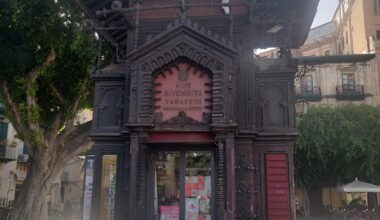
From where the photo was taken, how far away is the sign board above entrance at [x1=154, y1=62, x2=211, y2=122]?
9.60 m

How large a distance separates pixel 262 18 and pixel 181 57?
8.47 feet

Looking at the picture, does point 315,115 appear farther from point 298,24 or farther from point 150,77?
point 150,77

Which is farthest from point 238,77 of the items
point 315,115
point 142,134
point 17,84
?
point 315,115

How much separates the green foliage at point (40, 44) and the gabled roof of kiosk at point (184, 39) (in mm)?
7341

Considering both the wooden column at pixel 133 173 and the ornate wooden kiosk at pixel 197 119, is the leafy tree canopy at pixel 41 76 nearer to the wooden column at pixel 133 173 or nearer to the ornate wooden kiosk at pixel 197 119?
the ornate wooden kiosk at pixel 197 119

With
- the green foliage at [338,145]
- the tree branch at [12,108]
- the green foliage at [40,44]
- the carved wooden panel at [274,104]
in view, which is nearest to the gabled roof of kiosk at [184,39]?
the carved wooden panel at [274,104]

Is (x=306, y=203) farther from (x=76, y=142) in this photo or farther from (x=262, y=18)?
(x=262, y=18)

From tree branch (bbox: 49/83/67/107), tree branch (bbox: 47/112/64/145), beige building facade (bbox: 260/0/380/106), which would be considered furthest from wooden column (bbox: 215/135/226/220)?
beige building facade (bbox: 260/0/380/106)

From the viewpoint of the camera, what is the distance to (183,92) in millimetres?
9750

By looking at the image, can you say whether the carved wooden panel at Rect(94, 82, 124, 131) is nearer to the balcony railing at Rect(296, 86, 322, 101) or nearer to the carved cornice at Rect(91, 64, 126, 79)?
the carved cornice at Rect(91, 64, 126, 79)

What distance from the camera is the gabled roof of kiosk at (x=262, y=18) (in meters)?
10.4

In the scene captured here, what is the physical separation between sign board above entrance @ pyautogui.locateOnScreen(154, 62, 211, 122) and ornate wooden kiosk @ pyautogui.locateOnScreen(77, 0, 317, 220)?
0.9 inches

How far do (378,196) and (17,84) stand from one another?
30.8m

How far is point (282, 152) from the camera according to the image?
10070 mm
